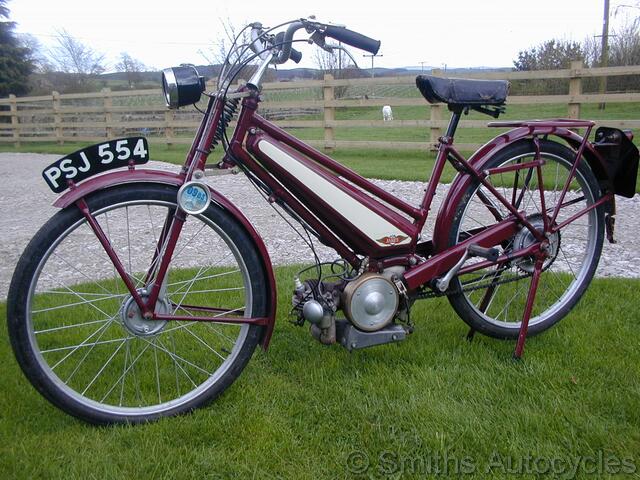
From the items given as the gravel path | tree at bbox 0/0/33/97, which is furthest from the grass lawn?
tree at bbox 0/0/33/97

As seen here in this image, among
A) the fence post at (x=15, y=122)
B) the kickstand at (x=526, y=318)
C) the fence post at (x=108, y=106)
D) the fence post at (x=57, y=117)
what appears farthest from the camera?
the fence post at (x=15, y=122)

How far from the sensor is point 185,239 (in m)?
5.13

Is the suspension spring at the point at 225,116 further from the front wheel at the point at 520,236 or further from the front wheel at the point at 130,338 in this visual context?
the front wheel at the point at 520,236

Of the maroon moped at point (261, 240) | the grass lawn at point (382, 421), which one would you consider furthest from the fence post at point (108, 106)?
the grass lawn at point (382, 421)

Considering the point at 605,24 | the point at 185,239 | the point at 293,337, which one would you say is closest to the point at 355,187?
the point at 293,337

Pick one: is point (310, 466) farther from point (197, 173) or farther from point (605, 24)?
point (605, 24)

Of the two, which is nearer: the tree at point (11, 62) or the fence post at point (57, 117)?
the fence post at point (57, 117)

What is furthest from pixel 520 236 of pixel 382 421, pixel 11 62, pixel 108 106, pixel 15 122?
pixel 11 62

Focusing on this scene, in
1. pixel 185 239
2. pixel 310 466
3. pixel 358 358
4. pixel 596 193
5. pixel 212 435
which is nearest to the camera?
pixel 310 466

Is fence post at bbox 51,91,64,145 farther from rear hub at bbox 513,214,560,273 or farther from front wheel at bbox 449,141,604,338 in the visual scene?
rear hub at bbox 513,214,560,273

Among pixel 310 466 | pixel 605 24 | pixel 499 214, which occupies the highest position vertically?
pixel 605 24

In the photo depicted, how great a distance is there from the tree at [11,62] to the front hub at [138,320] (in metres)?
25.2

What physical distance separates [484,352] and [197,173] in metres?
1.62

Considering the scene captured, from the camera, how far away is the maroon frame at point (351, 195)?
7.26 ft
